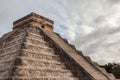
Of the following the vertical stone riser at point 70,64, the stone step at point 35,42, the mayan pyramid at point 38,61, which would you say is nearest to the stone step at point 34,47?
the mayan pyramid at point 38,61

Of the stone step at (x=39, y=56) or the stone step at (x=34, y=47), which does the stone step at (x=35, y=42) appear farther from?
the stone step at (x=39, y=56)

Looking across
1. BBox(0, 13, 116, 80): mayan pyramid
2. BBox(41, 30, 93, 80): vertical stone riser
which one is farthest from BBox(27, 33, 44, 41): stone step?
BBox(41, 30, 93, 80): vertical stone riser

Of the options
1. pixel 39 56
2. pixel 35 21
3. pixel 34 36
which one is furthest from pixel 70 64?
pixel 35 21

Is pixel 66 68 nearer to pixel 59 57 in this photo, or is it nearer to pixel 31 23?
pixel 59 57

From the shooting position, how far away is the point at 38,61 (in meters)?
10.5

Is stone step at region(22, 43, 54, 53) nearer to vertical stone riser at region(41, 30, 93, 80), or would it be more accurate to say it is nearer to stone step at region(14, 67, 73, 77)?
vertical stone riser at region(41, 30, 93, 80)

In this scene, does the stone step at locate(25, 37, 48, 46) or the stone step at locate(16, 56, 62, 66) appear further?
the stone step at locate(25, 37, 48, 46)

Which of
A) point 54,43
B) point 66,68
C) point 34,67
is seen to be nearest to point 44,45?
point 54,43

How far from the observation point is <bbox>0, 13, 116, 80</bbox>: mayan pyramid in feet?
31.1

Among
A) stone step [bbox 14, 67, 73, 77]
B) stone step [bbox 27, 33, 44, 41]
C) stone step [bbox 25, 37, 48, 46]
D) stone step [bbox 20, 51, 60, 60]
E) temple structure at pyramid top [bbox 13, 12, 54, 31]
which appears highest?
temple structure at pyramid top [bbox 13, 12, 54, 31]

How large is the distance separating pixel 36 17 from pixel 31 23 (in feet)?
2.30

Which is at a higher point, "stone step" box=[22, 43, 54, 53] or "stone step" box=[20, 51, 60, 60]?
"stone step" box=[22, 43, 54, 53]

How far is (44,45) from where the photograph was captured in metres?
12.4

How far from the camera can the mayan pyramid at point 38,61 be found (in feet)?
31.1
